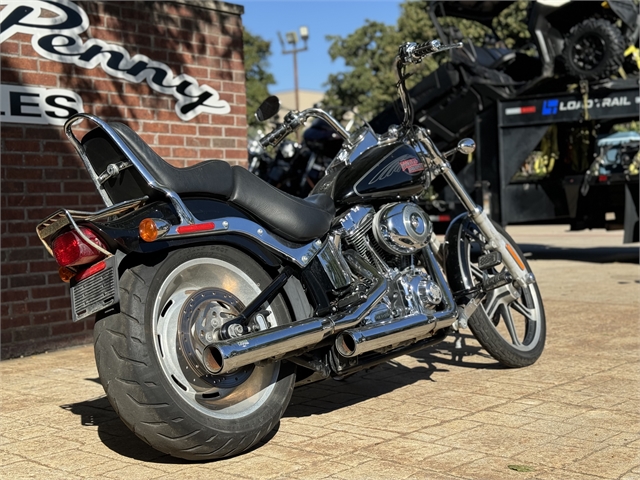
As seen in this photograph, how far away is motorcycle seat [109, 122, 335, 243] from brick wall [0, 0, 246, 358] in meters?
2.98

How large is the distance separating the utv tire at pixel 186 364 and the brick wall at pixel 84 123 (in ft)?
9.80

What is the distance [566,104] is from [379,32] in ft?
106

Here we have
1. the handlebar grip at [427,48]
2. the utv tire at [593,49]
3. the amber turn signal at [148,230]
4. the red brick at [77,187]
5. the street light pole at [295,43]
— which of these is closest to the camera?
the amber turn signal at [148,230]

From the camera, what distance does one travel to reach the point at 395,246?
4.63 m

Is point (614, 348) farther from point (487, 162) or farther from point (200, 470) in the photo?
point (487, 162)

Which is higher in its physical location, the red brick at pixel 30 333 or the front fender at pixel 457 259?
the front fender at pixel 457 259

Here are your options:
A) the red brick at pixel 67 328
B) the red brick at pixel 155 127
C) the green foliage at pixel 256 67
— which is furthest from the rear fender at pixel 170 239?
the green foliage at pixel 256 67

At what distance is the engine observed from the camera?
15.0ft

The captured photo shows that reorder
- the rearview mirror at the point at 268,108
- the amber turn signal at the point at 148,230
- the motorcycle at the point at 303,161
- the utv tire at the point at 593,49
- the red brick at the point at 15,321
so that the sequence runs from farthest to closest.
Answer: the motorcycle at the point at 303,161 → the utv tire at the point at 593,49 → the red brick at the point at 15,321 → the rearview mirror at the point at 268,108 → the amber turn signal at the point at 148,230

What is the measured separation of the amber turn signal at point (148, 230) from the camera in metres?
3.54

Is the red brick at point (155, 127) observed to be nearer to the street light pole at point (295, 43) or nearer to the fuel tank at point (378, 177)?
the fuel tank at point (378, 177)

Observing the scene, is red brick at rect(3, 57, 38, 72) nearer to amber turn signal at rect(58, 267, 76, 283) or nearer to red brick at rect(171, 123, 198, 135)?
red brick at rect(171, 123, 198, 135)

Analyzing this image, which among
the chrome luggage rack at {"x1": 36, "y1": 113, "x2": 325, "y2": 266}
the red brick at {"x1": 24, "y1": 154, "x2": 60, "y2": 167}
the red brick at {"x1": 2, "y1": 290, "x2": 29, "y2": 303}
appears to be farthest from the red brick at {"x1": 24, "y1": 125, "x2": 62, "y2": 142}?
the chrome luggage rack at {"x1": 36, "y1": 113, "x2": 325, "y2": 266}

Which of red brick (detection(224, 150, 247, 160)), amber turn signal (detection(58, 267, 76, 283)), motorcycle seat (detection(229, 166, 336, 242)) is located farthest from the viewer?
red brick (detection(224, 150, 247, 160))
